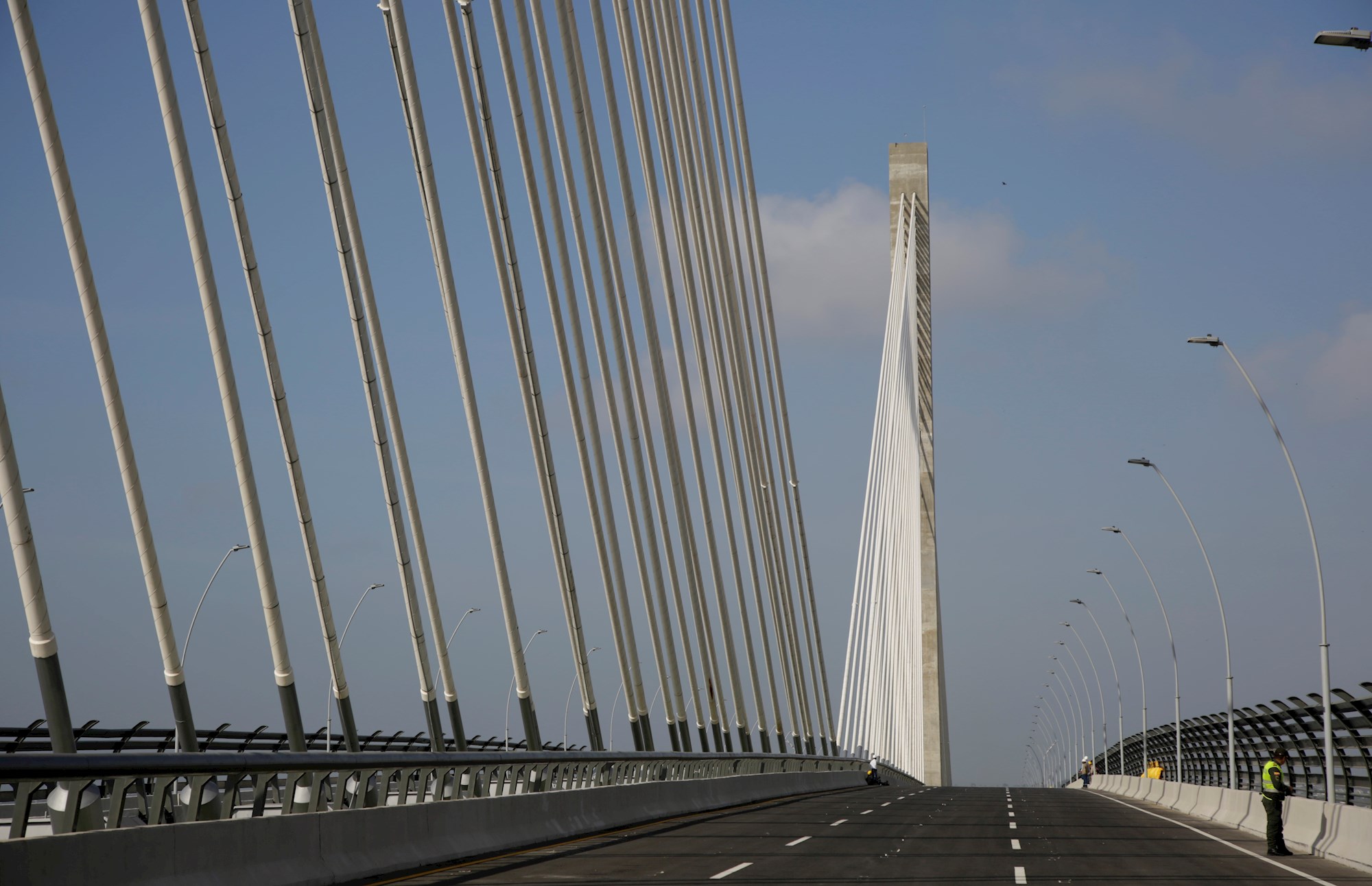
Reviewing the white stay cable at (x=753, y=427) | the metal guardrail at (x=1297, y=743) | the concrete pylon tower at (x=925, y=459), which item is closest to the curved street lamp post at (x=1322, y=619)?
the metal guardrail at (x=1297, y=743)

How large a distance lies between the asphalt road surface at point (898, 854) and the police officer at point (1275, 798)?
0.36 metres

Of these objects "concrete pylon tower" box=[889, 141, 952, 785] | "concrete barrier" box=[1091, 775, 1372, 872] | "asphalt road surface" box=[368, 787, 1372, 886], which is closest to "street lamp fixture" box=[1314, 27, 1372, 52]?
"asphalt road surface" box=[368, 787, 1372, 886]

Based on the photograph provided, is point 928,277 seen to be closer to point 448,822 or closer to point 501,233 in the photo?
point 501,233

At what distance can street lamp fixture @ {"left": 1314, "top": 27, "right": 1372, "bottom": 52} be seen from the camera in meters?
12.9

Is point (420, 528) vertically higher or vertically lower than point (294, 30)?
lower

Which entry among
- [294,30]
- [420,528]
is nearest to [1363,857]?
[420,528]

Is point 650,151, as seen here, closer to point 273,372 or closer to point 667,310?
point 667,310

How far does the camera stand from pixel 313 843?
12680 mm

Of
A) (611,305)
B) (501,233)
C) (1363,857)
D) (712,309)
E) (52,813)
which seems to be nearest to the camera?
(52,813)

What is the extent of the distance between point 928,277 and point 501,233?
48.5 metres

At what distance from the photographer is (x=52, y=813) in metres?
10.1

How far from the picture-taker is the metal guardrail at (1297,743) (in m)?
25.0

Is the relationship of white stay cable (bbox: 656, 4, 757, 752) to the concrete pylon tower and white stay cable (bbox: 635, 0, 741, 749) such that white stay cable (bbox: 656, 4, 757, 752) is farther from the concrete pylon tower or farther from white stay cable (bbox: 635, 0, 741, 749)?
the concrete pylon tower

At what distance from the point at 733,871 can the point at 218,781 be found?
5.37 metres
